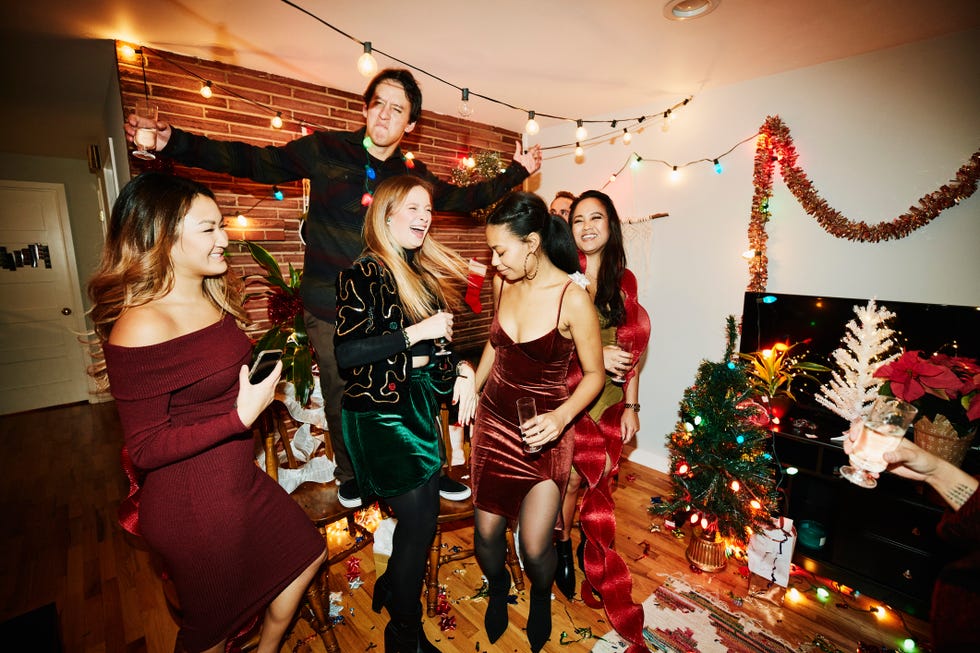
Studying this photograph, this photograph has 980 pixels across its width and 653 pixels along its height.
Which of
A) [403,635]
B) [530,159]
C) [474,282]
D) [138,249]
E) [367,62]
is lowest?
[403,635]

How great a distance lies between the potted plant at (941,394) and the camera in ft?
5.85

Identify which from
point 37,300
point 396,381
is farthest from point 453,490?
point 37,300

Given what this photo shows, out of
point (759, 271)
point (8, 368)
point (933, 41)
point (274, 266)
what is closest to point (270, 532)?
point (274, 266)

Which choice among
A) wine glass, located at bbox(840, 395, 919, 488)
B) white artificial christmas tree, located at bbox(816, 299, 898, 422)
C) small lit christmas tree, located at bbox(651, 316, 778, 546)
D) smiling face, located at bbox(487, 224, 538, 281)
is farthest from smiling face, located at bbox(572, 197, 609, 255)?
white artificial christmas tree, located at bbox(816, 299, 898, 422)

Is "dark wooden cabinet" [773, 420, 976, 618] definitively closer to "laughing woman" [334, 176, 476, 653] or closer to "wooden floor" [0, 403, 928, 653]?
"wooden floor" [0, 403, 928, 653]

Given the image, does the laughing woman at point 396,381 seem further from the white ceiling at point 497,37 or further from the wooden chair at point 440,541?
the white ceiling at point 497,37

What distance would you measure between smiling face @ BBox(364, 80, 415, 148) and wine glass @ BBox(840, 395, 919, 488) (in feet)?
8.01

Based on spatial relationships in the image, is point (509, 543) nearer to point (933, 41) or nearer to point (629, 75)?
point (629, 75)

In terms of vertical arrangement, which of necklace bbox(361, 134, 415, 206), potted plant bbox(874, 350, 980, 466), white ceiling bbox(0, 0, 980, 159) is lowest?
potted plant bbox(874, 350, 980, 466)

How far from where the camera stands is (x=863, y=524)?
221 centimetres

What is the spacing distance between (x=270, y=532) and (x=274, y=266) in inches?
69.4

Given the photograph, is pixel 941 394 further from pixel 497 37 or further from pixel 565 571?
pixel 497 37

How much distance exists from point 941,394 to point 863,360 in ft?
1.62

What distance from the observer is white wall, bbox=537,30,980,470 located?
7.91 feet
